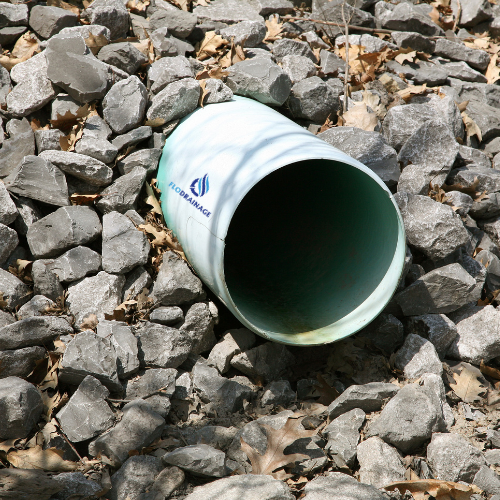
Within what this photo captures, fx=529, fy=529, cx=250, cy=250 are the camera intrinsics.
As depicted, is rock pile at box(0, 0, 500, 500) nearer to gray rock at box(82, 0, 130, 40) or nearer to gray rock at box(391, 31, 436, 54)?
gray rock at box(82, 0, 130, 40)

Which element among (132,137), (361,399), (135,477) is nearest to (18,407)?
(135,477)

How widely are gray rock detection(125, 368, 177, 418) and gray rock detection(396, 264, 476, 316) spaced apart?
62.6 inches

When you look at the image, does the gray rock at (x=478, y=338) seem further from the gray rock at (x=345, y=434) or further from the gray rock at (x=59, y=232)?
the gray rock at (x=59, y=232)

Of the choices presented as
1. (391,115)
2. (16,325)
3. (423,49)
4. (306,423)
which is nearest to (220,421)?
(306,423)

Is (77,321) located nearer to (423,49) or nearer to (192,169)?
(192,169)

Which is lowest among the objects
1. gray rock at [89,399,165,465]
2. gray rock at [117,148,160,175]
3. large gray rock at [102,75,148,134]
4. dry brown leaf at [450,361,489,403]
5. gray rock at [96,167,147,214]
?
dry brown leaf at [450,361,489,403]

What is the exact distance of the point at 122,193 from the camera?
3.49 m

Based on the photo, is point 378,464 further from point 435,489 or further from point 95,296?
point 95,296

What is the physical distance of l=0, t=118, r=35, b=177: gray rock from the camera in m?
3.46

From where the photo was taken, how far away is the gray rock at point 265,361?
319 cm

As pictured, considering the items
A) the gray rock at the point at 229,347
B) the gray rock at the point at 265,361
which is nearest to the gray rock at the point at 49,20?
the gray rock at the point at 229,347

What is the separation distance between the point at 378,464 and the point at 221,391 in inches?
36.9

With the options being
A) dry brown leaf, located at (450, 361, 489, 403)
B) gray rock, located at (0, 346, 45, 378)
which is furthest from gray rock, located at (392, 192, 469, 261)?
gray rock, located at (0, 346, 45, 378)

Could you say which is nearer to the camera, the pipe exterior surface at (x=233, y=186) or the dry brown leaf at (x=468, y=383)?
the pipe exterior surface at (x=233, y=186)
